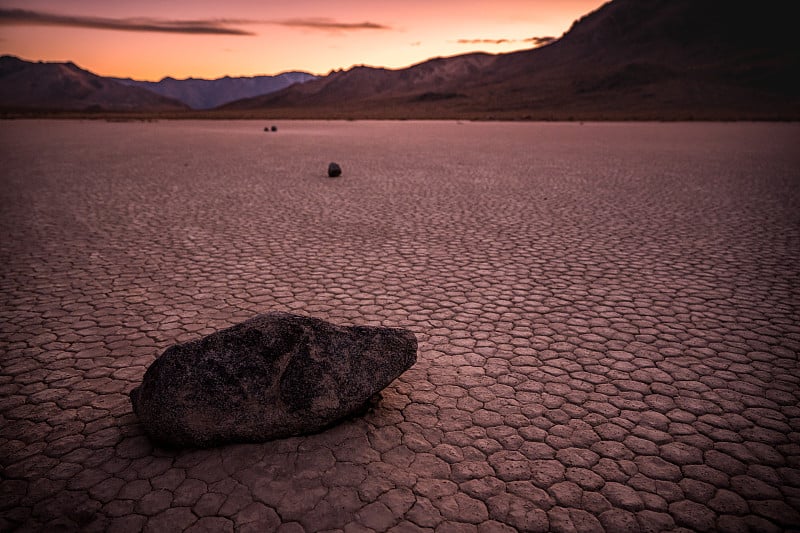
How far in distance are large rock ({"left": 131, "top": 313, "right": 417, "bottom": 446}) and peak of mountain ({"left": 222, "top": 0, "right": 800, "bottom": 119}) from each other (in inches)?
2576

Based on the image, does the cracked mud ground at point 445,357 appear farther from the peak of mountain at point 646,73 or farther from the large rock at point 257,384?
the peak of mountain at point 646,73

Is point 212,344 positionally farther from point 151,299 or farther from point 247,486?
point 151,299

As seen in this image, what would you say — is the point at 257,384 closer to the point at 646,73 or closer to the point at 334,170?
the point at 334,170

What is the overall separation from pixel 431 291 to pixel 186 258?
12.7ft

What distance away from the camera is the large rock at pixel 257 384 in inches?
120

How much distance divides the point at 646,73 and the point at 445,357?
125 metres

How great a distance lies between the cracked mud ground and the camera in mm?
2676

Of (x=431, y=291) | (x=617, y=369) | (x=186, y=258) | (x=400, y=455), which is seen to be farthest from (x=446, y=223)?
(x=400, y=455)

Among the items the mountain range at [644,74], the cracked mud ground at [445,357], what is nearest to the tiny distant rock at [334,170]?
the cracked mud ground at [445,357]

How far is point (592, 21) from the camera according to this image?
630 ft

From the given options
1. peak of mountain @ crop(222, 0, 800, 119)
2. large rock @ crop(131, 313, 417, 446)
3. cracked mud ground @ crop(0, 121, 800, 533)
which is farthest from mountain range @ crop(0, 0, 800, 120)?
large rock @ crop(131, 313, 417, 446)

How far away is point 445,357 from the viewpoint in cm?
429

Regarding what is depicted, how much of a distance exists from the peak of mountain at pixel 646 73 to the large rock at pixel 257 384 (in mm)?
65429

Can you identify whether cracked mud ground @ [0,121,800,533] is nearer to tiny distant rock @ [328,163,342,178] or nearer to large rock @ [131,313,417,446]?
large rock @ [131,313,417,446]
